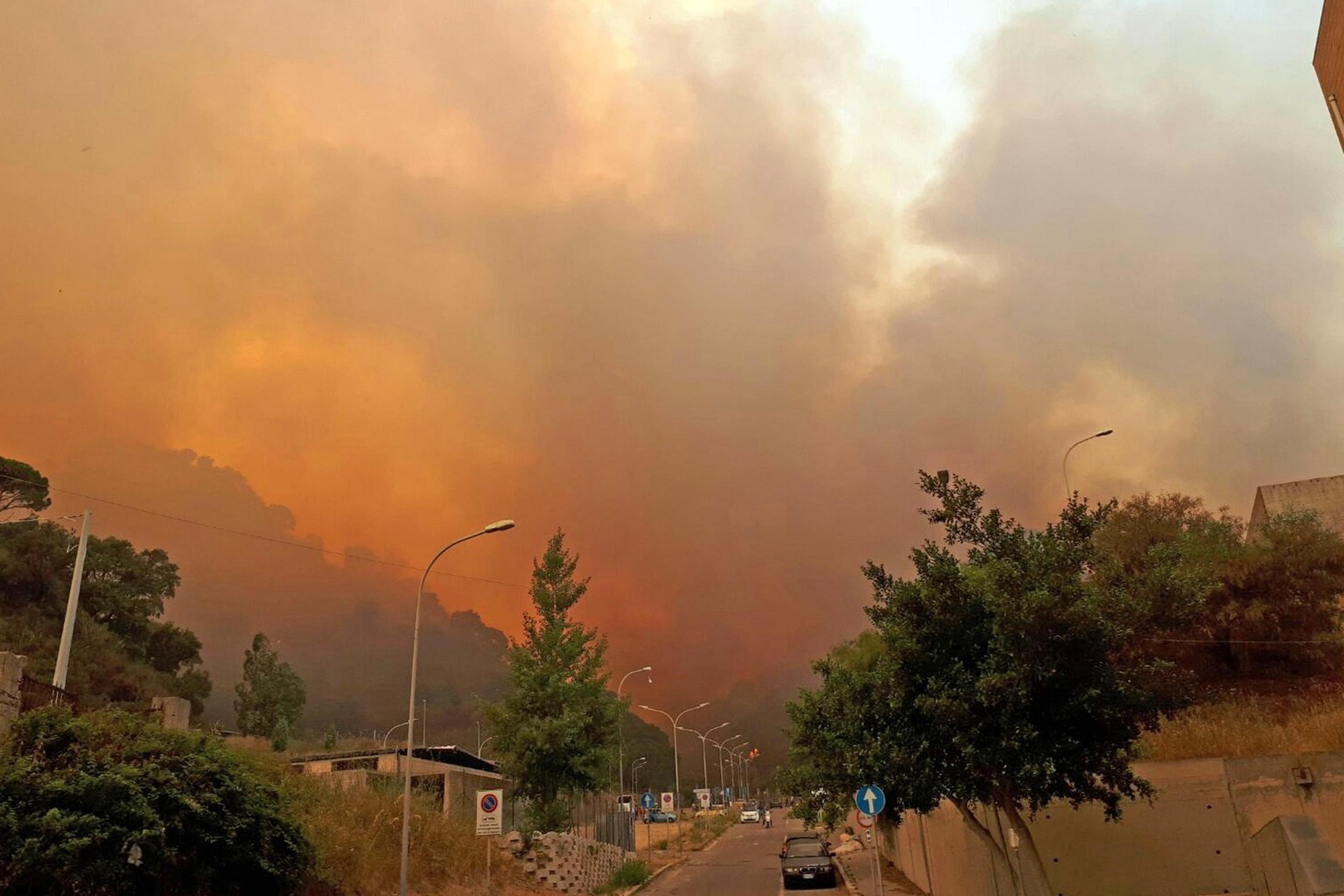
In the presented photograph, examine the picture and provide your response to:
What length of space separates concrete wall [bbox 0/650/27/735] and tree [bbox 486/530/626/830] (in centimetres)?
1806

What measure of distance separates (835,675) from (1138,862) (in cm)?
792

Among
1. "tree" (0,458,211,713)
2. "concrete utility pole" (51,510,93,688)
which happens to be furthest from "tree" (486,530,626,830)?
"tree" (0,458,211,713)

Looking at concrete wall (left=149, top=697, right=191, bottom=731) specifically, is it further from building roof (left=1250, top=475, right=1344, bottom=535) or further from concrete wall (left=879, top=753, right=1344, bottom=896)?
building roof (left=1250, top=475, right=1344, bottom=535)

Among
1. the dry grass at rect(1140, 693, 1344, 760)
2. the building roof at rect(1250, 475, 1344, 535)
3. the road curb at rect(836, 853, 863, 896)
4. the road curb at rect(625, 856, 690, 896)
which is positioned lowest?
the road curb at rect(836, 853, 863, 896)

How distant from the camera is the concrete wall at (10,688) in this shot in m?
15.6

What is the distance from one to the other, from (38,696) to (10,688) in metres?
1.07

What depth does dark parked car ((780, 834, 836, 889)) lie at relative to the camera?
31828mm

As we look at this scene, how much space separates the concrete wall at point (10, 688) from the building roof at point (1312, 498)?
56208 mm

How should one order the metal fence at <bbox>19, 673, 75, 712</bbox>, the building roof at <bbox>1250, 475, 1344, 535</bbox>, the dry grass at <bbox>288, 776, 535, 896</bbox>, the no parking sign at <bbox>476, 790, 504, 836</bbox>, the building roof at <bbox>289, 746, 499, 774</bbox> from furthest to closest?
1. the building roof at <bbox>1250, 475, 1344, 535</bbox>
2. the building roof at <bbox>289, 746, 499, 774</bbox>
3. the no parking sign at <bbox>476, 790, 504, 836</bbox>
4. the dry grass at <bbox>288, 776, 535, 896</bbox>
5. the metal fence at <bbox>19, 673, 75, 712</bbox>

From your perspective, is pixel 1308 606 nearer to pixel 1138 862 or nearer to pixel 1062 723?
pixel 1138 862

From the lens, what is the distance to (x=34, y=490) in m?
61.0

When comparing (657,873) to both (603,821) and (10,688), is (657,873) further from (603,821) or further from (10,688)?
(10,688)

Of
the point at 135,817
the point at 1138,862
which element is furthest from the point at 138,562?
the point at 1138,862

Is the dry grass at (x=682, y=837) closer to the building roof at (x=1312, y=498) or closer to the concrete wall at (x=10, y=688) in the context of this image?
the concrete wall at (x=10, y=688)
